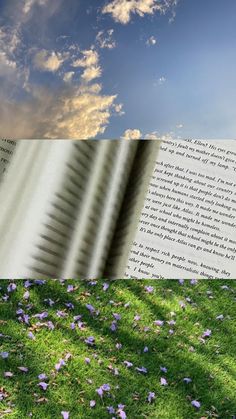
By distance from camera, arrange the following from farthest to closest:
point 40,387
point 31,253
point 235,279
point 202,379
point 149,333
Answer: point 235,279 → point 31,253 → point 149,333 → point 202,379 → point 40,387

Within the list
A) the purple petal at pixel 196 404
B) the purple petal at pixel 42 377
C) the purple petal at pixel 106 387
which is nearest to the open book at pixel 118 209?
the purple petal at pixel 42 377

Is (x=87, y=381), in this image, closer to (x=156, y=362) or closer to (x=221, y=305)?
(x=156, y=362)

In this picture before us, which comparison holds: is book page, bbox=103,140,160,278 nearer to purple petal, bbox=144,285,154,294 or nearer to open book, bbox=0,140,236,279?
open book, bbox=0,140,236,279

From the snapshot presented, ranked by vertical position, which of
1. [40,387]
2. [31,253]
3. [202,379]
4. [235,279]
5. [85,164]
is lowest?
[40,387]

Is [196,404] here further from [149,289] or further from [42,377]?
[149,289]

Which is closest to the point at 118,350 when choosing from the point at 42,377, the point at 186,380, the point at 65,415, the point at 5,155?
the point at 186,380

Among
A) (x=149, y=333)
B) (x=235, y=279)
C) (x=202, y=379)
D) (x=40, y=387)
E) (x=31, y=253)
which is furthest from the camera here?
(x=235, y=279)

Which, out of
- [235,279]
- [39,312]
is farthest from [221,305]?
[39,312]
